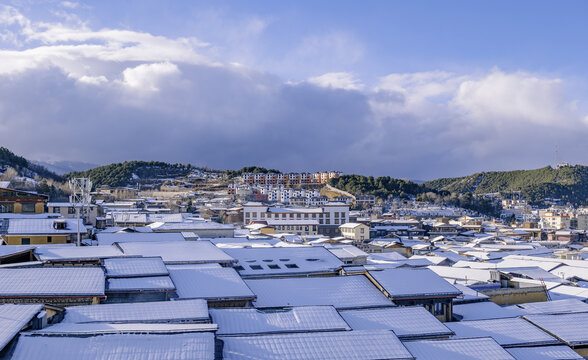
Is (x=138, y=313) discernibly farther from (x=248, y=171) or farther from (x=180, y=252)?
(x=248, y=171)

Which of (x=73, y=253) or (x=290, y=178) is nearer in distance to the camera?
(x=73, y=253)

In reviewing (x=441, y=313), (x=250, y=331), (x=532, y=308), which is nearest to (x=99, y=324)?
(x=250, y=331)

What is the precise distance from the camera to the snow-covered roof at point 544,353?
10.6 meters

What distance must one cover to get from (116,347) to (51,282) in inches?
172

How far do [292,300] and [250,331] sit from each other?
3296 mm

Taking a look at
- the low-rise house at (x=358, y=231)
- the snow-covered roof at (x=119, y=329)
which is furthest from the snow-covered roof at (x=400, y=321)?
the low-rise house at (x=358, y=231)

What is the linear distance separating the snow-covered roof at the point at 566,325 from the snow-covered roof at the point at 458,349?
2264 millimetres

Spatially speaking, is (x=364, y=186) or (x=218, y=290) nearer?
(x=218, y=290)

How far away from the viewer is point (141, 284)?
12.4 m

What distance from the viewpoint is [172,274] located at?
14148mm

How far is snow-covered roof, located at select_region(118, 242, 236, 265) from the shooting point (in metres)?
16.5

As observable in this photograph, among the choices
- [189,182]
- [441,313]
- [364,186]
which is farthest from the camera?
[189,182]

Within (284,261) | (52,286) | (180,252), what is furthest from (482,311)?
(52,286)

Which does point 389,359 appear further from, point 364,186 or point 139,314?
point 364,186
